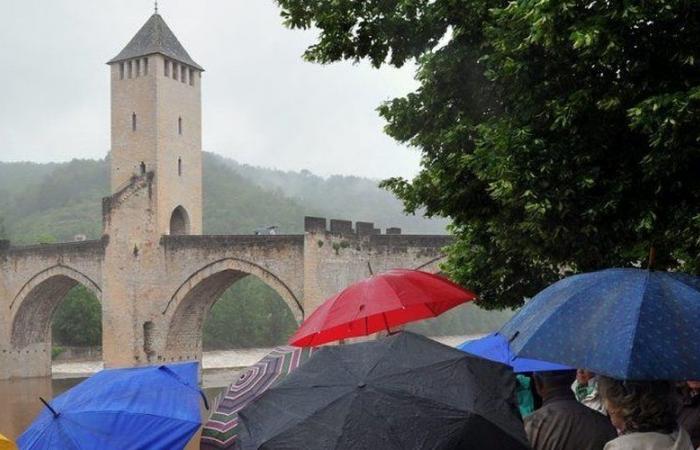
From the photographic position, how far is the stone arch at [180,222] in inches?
1079

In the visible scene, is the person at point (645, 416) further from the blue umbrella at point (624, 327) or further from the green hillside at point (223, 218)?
the green hillside at point (223, 218)

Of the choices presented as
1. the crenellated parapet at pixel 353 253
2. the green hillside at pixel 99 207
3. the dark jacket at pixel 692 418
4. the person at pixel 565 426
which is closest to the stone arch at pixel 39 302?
the crenellated parapet at pixel 353 253

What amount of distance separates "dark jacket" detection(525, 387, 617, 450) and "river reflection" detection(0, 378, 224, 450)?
13.4 meters

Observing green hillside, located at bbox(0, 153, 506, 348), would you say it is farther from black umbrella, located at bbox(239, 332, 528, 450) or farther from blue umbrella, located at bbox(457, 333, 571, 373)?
black umbrella, located at bbox(239, 332, 528, 450)

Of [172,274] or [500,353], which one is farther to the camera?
[172,274]

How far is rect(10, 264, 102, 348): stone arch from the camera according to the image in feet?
93.9


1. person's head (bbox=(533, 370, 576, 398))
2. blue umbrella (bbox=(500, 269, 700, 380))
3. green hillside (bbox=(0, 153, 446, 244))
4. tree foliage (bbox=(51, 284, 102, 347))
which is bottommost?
tree foliage (bbox=(51, 284, 102, 347))

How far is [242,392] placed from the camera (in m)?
4.87

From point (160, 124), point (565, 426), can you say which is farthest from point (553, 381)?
point (160, 124)

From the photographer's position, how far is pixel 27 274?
2961cm

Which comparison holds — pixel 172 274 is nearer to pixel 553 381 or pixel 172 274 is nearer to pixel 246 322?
pixel 553 381

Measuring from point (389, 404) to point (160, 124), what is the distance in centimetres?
2454

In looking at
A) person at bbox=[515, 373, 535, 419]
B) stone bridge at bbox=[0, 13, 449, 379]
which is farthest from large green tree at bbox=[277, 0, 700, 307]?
stone bridge at bbox=[0, 13, 449, 379]

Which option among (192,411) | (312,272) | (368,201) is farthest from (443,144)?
Result: (368,201)
